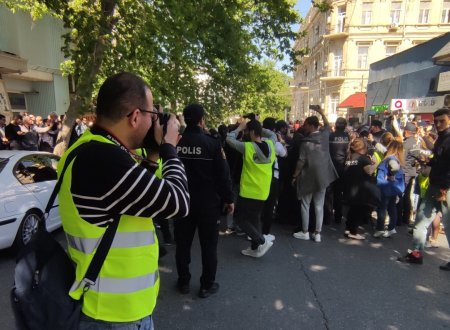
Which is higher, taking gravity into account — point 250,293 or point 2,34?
point 2,34

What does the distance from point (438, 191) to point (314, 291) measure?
209cm

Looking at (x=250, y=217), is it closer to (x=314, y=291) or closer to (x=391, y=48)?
(x=314, y=291)

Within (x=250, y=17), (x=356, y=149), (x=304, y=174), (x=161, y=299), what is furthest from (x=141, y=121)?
(x=250, y=17)

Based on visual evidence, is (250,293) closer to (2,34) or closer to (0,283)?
(0,283)

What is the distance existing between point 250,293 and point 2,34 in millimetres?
14647

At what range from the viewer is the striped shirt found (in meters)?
1.29

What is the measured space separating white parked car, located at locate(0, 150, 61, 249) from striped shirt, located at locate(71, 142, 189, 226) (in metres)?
3.64

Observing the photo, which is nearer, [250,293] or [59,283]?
[59,283]

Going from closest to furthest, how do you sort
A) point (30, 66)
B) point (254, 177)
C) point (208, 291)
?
point (208, 291) → point (254, 177) → point (30, 66)

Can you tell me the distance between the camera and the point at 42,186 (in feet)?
16.8

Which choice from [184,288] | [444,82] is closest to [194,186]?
[184,288]

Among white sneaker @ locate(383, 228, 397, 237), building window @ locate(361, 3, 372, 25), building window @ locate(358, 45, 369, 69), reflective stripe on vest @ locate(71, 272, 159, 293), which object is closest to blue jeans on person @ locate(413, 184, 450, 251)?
white sneaker @ locate(383, 228, 397, 237)

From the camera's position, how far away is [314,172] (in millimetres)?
5344

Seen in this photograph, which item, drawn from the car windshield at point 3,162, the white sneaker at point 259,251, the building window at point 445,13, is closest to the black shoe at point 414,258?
the white sneaker at point 259,251
